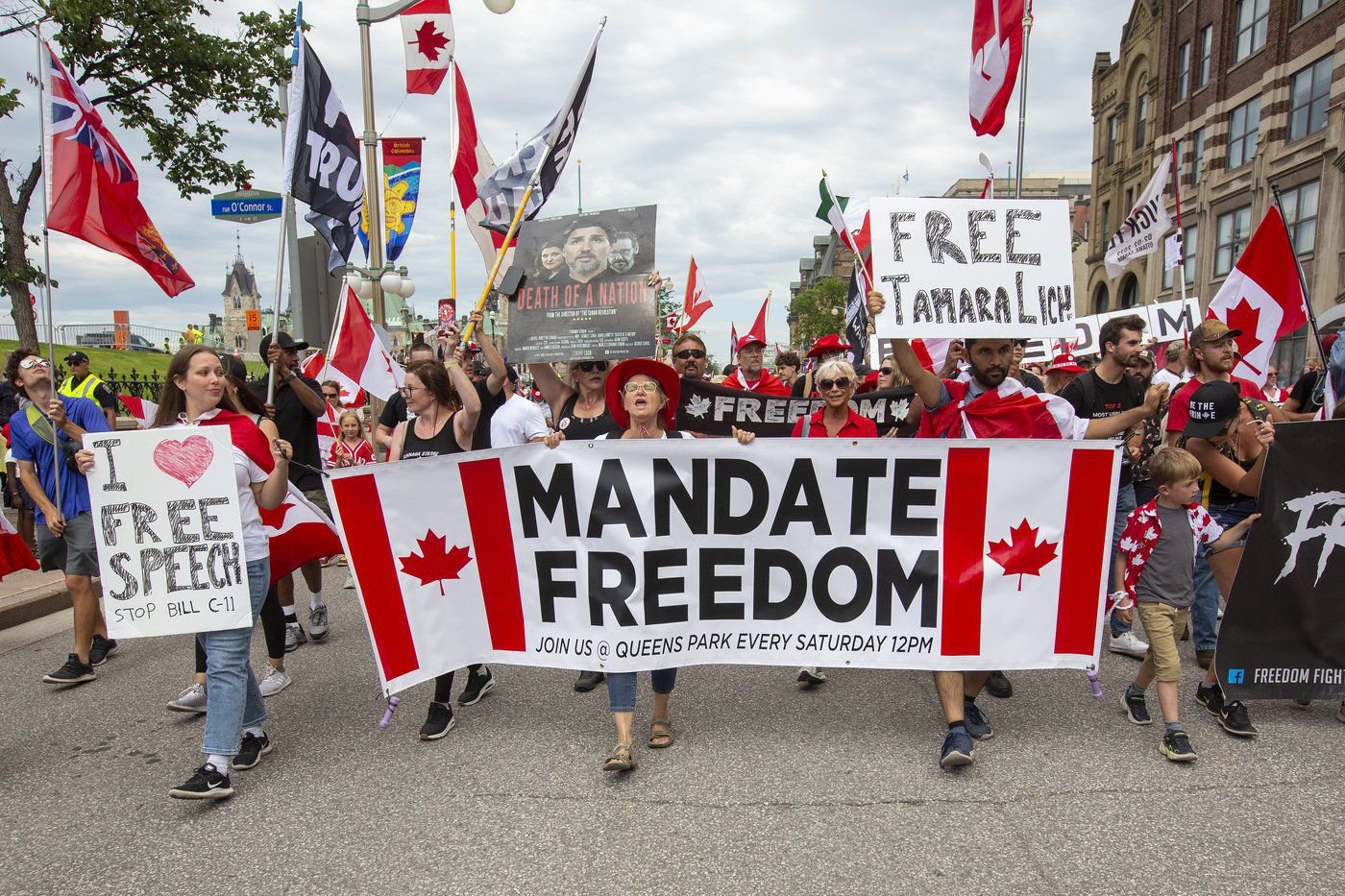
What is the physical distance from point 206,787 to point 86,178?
131 inches

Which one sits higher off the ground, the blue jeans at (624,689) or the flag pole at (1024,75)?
the flag pole at (1024,75)

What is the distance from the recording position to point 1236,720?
3959mm

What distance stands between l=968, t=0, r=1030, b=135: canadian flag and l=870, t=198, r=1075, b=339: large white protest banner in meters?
3.85

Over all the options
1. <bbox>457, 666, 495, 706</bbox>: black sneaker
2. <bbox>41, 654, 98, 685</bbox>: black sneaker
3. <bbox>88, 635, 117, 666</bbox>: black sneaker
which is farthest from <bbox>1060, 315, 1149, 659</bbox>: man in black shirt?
<bbox>88, 635, 117, 666</bbox>: black sneaker

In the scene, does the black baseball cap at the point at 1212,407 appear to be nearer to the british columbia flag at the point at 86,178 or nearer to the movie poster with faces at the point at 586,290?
the movie poster with faces at the point at 586,290

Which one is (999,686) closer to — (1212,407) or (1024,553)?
(1024,553)

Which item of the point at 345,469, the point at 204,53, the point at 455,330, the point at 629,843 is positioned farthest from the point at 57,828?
the point at 204,53

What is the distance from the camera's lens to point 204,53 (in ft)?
38.9

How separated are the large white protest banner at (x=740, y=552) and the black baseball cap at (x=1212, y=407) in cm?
81

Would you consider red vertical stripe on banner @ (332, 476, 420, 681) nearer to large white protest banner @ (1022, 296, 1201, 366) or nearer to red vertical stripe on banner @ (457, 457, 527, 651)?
red vertical stripe on banner @ (457, 457, 527, 651)

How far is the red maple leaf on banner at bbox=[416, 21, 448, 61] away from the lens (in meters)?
10.1

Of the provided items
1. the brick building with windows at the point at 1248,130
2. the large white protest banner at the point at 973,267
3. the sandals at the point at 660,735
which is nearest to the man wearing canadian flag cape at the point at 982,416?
the large white protest banner at the point at 973,267

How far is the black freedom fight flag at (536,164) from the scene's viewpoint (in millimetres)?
5215

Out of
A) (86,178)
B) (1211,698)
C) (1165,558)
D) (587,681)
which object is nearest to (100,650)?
(86,178)
